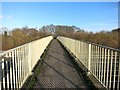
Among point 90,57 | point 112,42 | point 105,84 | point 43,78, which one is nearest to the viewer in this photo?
point 105,84

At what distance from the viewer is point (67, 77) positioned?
6.84 m

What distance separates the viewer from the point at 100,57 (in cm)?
591

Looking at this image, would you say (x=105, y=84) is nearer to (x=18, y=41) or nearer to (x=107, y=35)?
(x=107, y=35)

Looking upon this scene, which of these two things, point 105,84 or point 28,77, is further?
point 28,77

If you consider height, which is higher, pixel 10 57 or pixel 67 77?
pixel 10 57

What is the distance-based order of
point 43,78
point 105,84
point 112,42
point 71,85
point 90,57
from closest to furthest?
point 105,84, point 71,85, point 43,78, point 90,57, point 112,42

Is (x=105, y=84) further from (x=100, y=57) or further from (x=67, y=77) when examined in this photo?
(x=67, y=77)

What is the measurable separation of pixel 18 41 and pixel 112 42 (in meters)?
15.1

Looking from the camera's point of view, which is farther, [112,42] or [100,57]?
[112,42]

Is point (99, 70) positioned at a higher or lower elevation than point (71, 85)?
higher

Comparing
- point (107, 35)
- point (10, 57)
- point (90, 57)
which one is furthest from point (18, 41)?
point (10, 57)

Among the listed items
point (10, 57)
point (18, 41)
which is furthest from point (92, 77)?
point (18, 41)

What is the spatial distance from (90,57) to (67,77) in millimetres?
1115

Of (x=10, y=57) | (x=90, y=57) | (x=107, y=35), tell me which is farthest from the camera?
(x=107, y=35)
